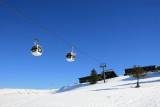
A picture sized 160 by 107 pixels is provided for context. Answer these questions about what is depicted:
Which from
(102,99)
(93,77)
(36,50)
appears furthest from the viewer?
(93,77)

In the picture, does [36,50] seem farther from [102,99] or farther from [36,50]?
[102,99]

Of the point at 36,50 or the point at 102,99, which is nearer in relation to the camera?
the point at 36,50

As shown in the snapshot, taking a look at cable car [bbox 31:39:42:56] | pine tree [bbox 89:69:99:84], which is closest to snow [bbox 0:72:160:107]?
cable car [bbox 31:39:42:56]

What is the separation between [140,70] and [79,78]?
1908 inches

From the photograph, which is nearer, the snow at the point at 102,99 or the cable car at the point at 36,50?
the cable car at the point at 36,50

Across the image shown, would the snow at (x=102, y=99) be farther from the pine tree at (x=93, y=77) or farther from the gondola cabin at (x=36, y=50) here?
the pine tree at (x=93, y=77)

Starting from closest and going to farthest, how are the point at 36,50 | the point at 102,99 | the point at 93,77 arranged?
the point at 36,50
the point at 102,99
the point at 93,77

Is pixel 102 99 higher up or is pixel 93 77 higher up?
pixel 93 77

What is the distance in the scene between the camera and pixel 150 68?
71688 mm

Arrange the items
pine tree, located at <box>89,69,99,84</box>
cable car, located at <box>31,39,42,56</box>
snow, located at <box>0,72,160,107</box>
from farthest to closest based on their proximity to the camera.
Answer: pine tree, located at <box>89,69,99,84</box>
snow, located at <box>0,72,160,107</box>
cable car, located at <box>31,39,42,56</box>

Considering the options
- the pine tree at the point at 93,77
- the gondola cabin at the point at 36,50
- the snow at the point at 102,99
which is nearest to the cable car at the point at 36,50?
the gondola cabin at the point at 36,50

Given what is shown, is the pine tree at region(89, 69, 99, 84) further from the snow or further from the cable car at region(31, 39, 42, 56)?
the cable car at region(31, 39, 42, 56)

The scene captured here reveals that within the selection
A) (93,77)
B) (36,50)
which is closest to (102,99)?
(36,50)

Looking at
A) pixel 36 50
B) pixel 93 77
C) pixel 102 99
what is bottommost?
pixel 102 99
